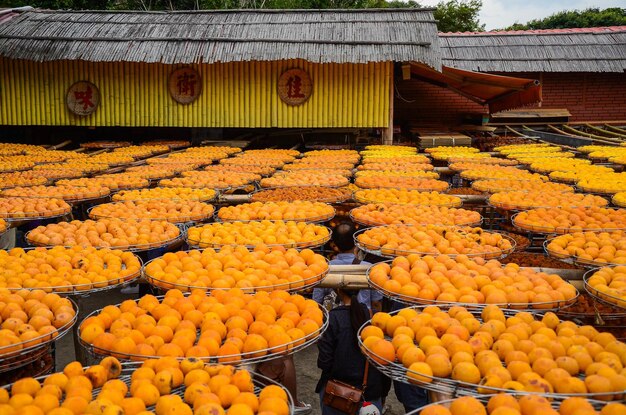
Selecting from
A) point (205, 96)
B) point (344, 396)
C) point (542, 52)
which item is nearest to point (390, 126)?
point (205, 96)

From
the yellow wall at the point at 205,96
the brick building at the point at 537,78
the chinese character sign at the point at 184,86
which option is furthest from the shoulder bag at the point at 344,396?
the brick building at the point at 537,78

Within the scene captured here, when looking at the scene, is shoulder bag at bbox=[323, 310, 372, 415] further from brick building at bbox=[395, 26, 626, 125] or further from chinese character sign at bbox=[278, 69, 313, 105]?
brick building at bbox=[395, 26, 626, 125]

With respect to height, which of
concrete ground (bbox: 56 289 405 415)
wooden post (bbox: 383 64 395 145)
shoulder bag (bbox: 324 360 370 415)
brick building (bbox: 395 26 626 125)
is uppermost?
brick building (bbox: 395 26 626 125)

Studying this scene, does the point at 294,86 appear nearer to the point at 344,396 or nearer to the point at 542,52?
the point at 542,52

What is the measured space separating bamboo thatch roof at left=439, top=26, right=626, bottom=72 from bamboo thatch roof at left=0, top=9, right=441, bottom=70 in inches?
195

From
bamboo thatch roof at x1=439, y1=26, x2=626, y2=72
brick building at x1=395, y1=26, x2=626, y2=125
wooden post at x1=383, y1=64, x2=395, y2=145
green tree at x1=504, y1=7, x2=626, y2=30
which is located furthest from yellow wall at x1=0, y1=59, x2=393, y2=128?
green tree at x1=504, y1=7, x2=626, y2=30

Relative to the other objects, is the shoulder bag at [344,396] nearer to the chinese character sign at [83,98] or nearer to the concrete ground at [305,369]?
the concrete ground at [305,369]

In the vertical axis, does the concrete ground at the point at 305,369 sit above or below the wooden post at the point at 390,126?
below

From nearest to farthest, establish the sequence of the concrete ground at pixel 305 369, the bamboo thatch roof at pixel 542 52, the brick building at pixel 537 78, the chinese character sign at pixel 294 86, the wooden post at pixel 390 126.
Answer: the concrete ground at pixel 305 369 → the wooden post at pixel 390 126 → the chinese character sign at pixel 294 86 → the bamboo thatch roof at pixel 542 52 → the brick building at pixel 537 78

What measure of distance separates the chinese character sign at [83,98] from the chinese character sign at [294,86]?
15.4 feet

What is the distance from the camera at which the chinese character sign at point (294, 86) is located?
12961 mm

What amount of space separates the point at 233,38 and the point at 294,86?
5.89 ft

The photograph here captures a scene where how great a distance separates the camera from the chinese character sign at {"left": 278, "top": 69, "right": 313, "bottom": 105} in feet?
42.5

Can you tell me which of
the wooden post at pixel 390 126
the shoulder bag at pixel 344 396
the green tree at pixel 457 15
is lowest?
the shoulder bag at pixel 344 396
